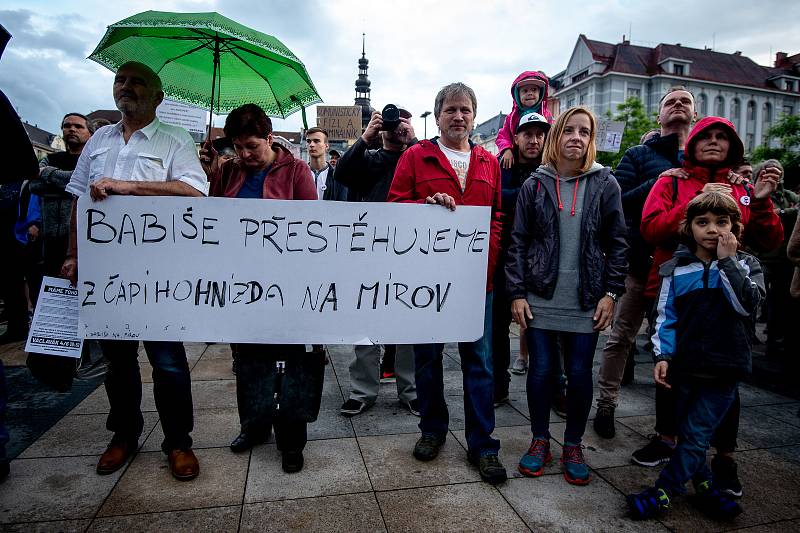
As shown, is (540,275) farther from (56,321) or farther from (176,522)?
(56,321)

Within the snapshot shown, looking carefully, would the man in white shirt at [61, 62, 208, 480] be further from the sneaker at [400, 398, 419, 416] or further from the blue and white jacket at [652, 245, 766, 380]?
the blue and white jacket at [652, 245, 766, 380]

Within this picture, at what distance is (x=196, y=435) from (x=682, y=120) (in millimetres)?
3722

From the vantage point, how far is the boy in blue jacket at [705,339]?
A: 2256mm

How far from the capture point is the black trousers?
2.68 meters

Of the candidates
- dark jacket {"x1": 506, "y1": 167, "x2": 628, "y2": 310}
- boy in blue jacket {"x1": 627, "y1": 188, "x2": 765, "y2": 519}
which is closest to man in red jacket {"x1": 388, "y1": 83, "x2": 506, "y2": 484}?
dark jacket {"x1": 506, "y1": 167, "x2": 628, "y2": 310}

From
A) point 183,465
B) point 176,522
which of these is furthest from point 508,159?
point 176,522

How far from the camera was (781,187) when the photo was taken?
19.5 ft

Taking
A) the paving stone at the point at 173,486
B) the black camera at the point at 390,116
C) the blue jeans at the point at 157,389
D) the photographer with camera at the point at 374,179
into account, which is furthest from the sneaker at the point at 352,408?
the black camera at the point at 390,116

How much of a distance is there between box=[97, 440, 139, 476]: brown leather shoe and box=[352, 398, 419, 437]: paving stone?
1.31 meters

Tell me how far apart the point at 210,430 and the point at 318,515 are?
1.27 m

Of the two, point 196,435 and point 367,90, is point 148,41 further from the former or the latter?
point 367,90

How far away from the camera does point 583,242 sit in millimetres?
2617

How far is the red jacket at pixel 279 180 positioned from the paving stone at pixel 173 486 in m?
1.47

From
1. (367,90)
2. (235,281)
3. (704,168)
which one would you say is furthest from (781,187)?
(367,90)
